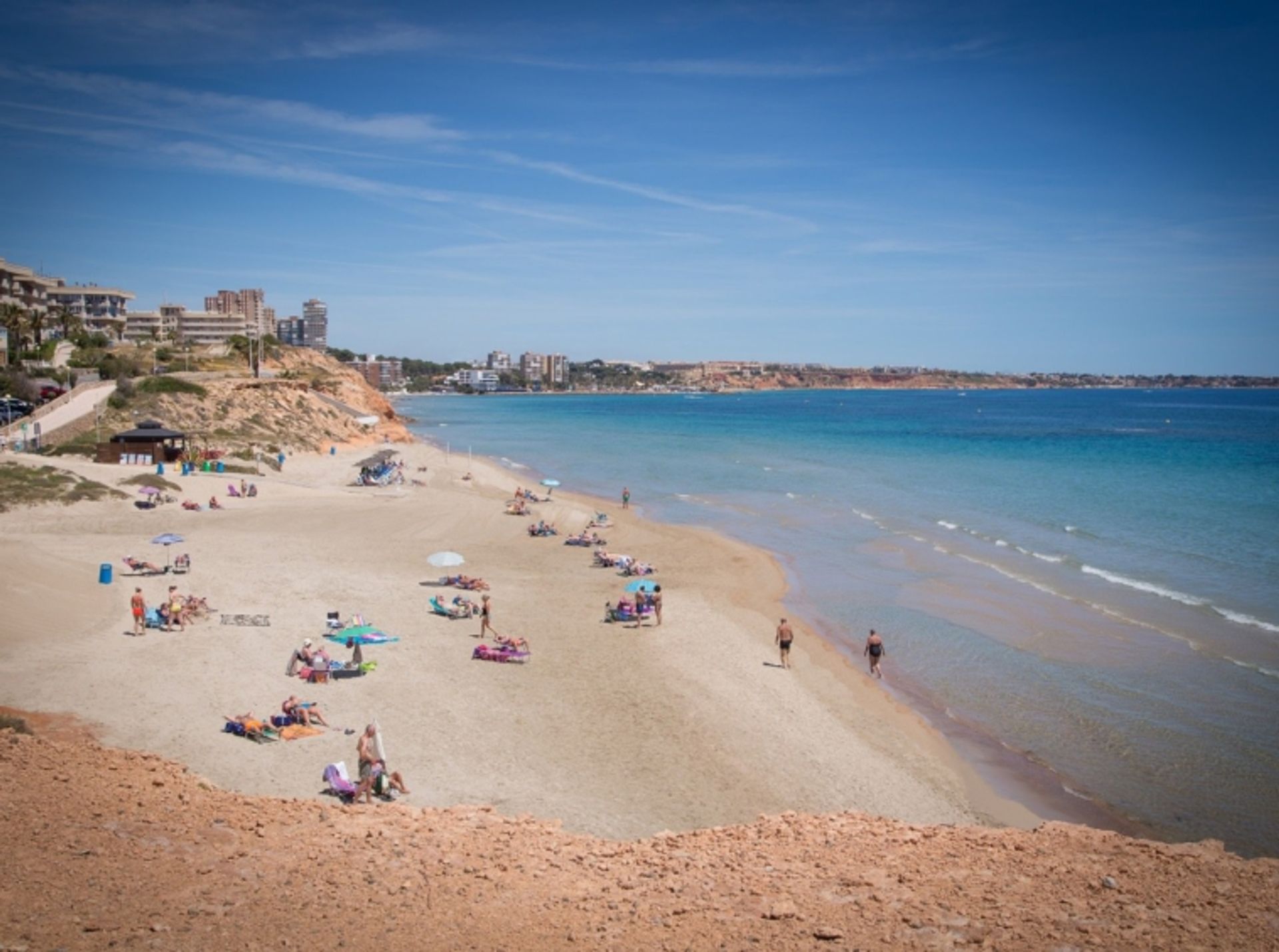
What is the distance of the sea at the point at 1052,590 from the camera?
13812 millimetres

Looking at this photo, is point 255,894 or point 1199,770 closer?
point 255,894

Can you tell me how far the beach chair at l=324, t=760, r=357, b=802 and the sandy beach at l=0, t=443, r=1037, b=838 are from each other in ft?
0.97

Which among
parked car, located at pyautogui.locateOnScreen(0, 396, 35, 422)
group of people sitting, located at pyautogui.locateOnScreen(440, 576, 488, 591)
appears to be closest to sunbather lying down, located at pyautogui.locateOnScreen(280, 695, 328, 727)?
group of people sitting, located at pyautogui.locateOnScreen(440, 576, 488, 591)

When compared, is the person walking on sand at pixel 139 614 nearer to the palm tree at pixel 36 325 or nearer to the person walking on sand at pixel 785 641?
the person walking on sand at pixel 785 641

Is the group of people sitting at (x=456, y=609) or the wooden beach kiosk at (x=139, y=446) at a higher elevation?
the wooden beach kiosk at (x=139, y=446)

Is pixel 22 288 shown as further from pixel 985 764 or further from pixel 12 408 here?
pixel 985 764

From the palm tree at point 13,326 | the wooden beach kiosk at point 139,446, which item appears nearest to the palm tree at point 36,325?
the palm tree at point 13,326

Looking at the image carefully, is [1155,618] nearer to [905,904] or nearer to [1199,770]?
[1199,770]

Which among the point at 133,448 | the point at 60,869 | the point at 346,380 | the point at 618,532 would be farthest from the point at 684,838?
the point at 346,380

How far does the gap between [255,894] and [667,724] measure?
301 inches

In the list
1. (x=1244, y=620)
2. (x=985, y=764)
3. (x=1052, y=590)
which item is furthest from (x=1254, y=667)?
(x=985, y=764)

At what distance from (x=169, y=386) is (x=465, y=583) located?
39760 millimetres

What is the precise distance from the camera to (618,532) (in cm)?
3272

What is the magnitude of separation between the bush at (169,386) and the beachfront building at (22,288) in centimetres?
2322
